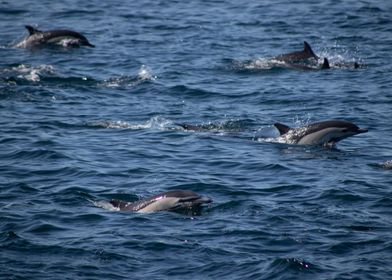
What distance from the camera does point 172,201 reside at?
16.2 m

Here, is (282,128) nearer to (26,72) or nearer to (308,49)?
(308,49)

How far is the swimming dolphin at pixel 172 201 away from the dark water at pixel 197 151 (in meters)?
0.21

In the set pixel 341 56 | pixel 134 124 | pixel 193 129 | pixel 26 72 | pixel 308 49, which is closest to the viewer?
pixel 193 129

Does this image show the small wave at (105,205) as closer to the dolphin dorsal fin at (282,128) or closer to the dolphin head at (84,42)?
the dolphin dorsal fin at (282,128)

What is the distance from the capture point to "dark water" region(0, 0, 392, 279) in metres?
14.4

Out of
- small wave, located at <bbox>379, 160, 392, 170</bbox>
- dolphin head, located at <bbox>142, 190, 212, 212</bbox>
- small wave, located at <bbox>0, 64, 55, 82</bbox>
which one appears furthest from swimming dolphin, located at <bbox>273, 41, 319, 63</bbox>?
dolphin head, located at <bbox>142, 190, 212, 212</bbox>

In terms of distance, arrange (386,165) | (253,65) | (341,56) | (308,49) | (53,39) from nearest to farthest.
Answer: (386,165), (253,65), (308,49), (341,56), (53,39)

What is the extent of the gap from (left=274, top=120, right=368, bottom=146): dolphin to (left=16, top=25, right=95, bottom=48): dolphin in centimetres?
1274

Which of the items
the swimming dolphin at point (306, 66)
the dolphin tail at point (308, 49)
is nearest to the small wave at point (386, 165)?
the swimming dolphin at point (306, 66)

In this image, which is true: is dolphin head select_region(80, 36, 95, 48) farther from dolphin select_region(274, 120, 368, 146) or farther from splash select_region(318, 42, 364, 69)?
dolphin select_region(274, 120, 368, 146)

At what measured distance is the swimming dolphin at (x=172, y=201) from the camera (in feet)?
53.2

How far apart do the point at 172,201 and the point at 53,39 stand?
16.6m

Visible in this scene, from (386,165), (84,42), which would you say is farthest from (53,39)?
(386,165)

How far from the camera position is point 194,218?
16.0 meters
